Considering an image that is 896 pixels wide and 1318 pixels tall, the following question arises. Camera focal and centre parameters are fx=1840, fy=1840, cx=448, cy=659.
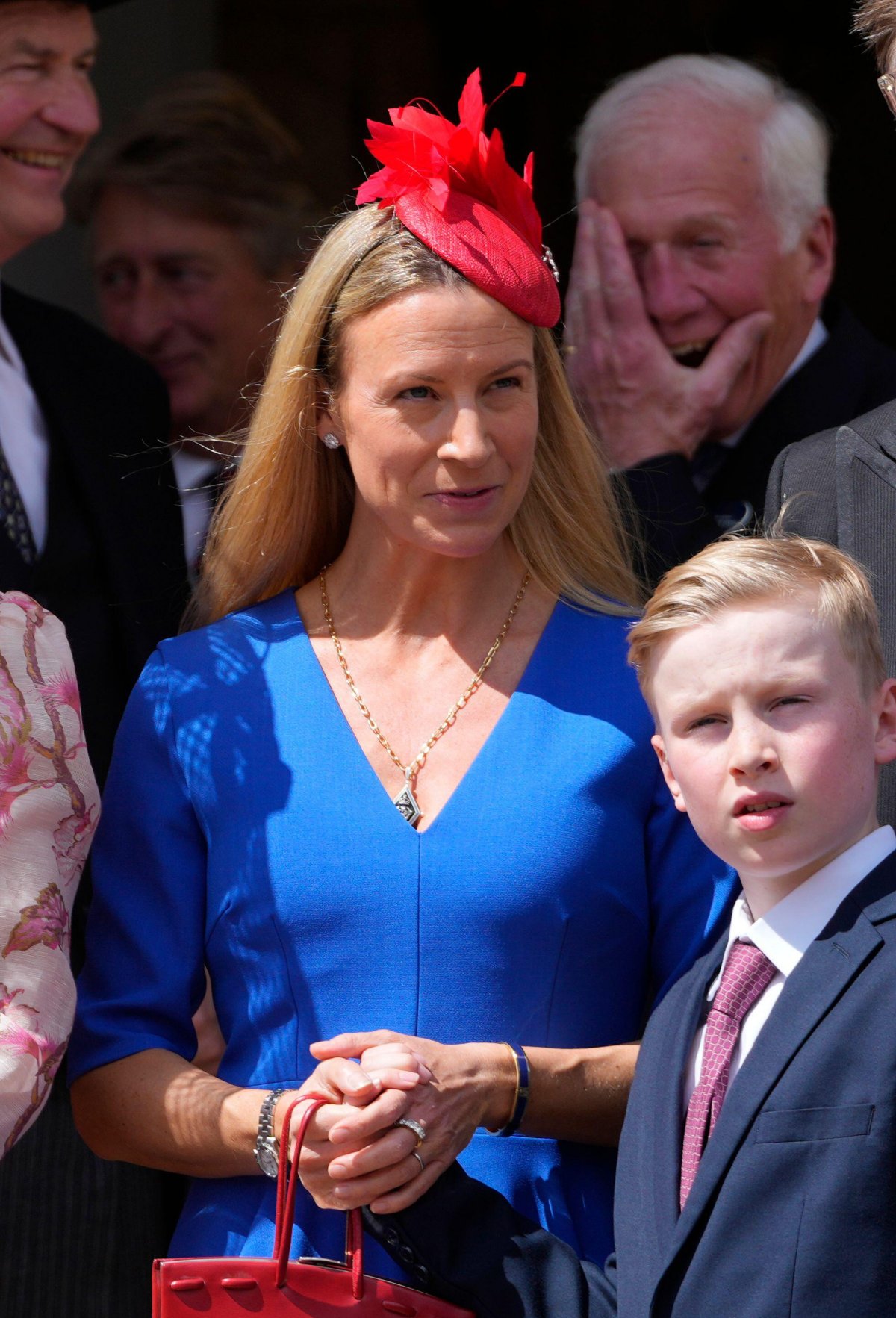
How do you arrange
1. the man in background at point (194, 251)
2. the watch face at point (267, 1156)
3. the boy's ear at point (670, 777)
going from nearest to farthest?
the boy's ear at point (670, 777) → the watch face at point (267, 1156) → the man in background at point (194, 251)

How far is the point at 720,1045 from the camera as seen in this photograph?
1861mm

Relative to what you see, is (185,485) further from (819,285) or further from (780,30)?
(780,30)

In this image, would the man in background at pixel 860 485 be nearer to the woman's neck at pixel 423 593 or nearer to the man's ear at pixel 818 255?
the woman's neck at pixel 423 593

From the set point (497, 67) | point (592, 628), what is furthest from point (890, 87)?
point (497, 67)

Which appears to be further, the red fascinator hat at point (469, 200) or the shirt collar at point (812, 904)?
the red fascinator hat at point (469, 200)

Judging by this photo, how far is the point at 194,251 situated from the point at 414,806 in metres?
2.10

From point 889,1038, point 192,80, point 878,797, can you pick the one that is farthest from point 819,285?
point 889,1038

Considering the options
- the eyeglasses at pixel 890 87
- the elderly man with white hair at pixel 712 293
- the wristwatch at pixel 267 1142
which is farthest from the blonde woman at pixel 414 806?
the elderly man with white hair at pixel 712 293

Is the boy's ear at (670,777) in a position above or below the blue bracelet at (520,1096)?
above

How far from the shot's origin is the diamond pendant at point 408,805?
228cm

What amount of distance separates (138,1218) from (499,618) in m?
1.26

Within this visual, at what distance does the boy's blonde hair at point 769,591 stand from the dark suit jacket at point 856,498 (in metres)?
0.34

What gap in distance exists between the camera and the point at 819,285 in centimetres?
332

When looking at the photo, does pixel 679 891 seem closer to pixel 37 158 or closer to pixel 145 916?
pixel 145 916
